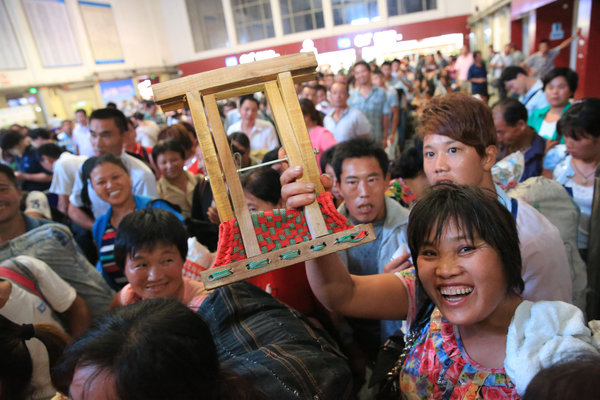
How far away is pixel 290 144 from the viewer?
112 centimetres

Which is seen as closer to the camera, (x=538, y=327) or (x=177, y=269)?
(x=538, y=327)

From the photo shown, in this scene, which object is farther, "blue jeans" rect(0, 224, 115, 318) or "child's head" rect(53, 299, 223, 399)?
"blue jeans" rect(0, 224, 115, 318)

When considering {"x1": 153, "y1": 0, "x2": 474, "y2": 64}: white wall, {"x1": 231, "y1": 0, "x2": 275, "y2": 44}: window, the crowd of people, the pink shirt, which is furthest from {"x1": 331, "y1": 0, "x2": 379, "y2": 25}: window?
the crowd of people

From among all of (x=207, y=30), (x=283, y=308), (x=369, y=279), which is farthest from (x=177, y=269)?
(x=207, y=30)

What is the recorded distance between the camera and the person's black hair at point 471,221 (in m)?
1.05

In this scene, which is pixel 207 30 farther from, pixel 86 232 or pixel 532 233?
pixel 532 233

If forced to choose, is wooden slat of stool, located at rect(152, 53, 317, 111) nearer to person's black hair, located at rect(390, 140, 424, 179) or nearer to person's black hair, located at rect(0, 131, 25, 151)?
person's black hair, located at rect(390, 140, 424, 179)

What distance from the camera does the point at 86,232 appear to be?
9.91 feet

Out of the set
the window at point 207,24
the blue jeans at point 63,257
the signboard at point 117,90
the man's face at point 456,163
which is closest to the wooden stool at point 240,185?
the man's face at point 456,163

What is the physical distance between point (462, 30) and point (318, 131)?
18.3 meters

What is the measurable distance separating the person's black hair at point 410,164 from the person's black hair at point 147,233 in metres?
1.60

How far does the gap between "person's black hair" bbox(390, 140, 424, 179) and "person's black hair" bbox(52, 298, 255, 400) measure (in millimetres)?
2118

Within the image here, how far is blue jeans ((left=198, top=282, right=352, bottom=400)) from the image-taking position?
920mm

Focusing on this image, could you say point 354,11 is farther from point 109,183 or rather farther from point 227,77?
point 227,77
